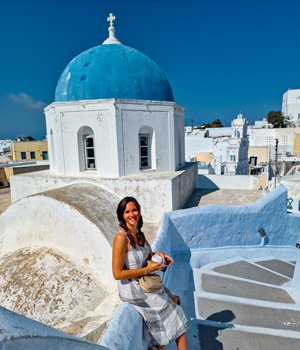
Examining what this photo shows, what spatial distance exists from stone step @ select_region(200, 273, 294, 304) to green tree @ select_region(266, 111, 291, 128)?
167 ft

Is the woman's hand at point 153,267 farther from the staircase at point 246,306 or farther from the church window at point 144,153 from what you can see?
the church window at point 144,153

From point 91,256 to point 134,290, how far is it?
330 cm

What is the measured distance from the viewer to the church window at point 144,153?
27.5 ft

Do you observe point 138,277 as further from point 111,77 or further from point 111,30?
point 111,30

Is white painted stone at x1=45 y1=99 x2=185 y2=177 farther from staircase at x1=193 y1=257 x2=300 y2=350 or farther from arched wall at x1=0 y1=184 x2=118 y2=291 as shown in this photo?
staircase at x1=193 y1=257 x2=300 y2=350

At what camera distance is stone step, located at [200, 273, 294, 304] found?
15.1 feet

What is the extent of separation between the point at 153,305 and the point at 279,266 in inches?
176

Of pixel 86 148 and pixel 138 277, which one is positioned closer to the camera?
pixel 138 277

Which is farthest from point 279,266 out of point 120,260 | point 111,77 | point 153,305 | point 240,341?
point 111,77

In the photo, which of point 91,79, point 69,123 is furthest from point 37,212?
point 91,79

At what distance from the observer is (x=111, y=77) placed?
25.3 ft

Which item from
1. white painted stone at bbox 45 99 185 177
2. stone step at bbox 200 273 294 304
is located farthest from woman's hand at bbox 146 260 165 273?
white painted stone at bbox 45 99 185 177

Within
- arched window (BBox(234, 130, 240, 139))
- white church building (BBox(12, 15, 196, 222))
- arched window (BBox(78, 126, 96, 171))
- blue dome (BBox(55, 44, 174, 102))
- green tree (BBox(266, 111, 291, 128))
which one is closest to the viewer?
white church building (BBox(12, 15, 196, 222))

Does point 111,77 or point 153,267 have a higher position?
point 111,77
